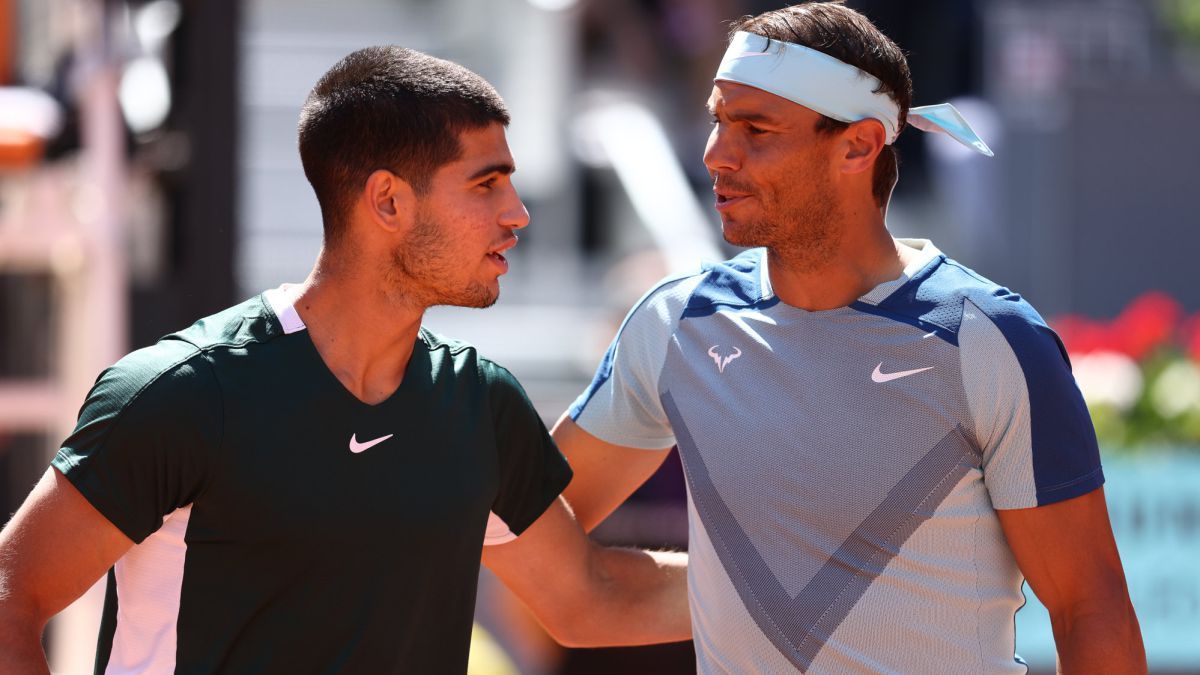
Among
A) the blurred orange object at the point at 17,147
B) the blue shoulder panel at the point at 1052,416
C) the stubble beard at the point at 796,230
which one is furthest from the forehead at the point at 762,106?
the blurred orange object at the point at 17,147

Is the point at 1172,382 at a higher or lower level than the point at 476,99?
lower

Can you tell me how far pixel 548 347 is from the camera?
10141mm

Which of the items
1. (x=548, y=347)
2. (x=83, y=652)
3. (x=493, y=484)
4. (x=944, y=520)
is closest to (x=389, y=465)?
(x=493, y=484)

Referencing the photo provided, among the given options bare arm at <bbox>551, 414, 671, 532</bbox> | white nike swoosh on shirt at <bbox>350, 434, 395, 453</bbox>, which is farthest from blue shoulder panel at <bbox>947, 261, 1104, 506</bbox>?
white nike swoosh on shirt at <bbox>350, 434, 395, 453</bbox>

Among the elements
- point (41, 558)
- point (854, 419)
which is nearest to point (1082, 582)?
point (854, 419)

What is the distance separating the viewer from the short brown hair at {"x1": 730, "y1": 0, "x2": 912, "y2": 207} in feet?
10.2

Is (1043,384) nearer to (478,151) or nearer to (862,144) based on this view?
(862,144)

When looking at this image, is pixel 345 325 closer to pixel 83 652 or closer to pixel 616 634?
pixel 616 634

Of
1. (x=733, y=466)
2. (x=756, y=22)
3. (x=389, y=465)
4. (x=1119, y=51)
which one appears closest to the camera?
(x=389, y=465)

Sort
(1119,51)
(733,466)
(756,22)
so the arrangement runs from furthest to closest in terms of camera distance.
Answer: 1. (1119,51)
2. (756,22)
3. (733,466)

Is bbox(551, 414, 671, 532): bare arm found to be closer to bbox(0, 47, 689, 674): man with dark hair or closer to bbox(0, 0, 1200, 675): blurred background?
bbox(0, 47, 689, 674): man with dark hair

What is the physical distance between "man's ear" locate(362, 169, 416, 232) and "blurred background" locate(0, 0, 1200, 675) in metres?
2.23

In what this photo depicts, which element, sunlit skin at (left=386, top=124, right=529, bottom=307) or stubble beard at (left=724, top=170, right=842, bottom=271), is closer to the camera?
sunlit skin at (left=386, top=124, right=529, bottom=307)

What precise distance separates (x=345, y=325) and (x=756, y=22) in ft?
3.39
